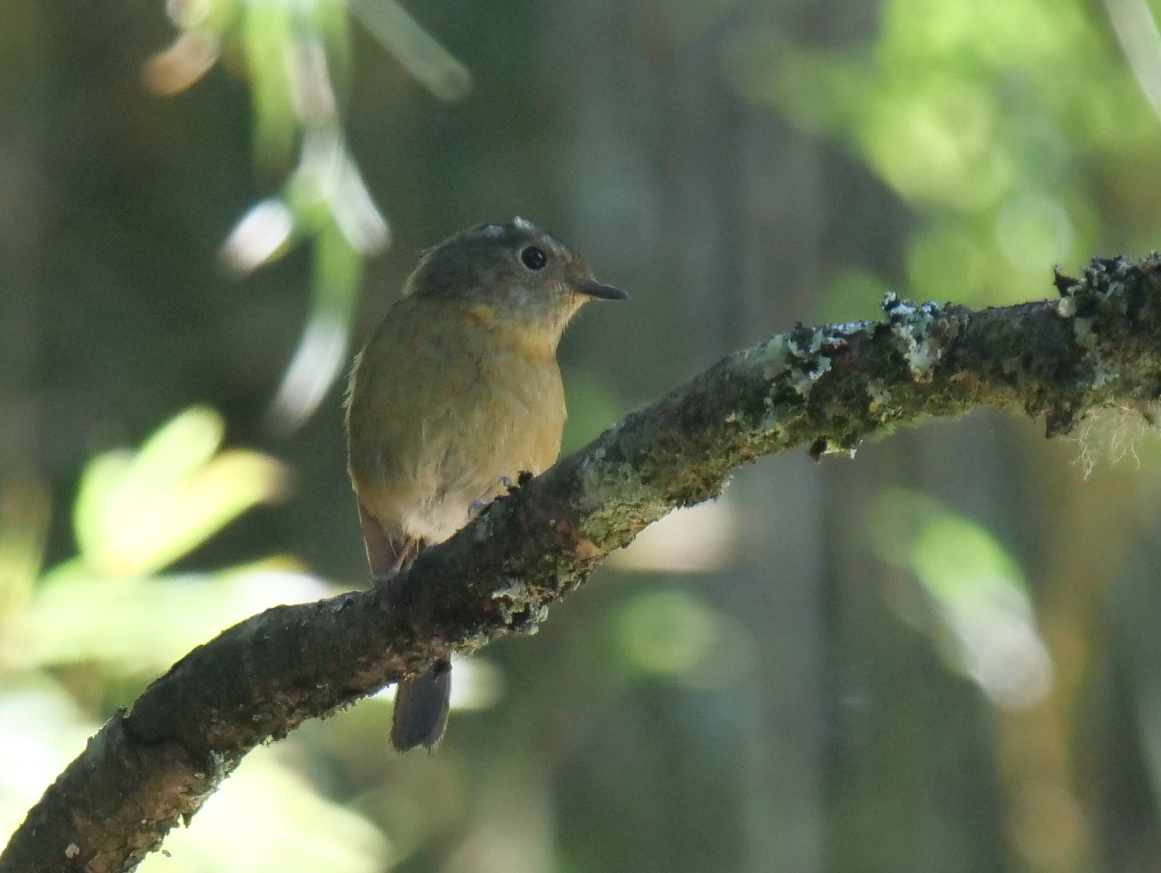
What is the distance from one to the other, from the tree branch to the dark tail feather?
1135mm

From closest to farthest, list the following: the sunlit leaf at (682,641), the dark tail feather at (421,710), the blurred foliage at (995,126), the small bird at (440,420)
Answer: the dark tail feather at (421,710), the small bird at (440,420), the blurred foliage at (995,126), the sunlit leaf at (682,641)

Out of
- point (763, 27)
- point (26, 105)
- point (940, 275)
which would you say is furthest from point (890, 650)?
point (26, 105)

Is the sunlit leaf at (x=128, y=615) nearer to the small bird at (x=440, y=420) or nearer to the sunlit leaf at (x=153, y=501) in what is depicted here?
the sunlit leaf at (x=153, y=501)

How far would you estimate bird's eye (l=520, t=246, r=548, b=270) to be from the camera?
4.39 metres

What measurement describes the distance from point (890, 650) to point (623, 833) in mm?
1256

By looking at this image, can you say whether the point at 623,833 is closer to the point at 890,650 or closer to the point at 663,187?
the point at 890,650

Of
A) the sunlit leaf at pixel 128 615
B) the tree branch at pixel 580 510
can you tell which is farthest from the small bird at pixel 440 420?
the tree branch at pixel 580 510

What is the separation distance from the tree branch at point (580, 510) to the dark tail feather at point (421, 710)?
3.72 feet

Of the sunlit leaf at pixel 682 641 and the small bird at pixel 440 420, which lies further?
the sunlit leaf at pixel 682 641

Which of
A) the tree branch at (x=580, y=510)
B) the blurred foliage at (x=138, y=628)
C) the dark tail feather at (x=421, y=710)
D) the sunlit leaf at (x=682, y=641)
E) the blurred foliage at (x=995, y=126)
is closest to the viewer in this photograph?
the tree branch at (x=580, y=510)

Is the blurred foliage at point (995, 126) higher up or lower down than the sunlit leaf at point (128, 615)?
higher up

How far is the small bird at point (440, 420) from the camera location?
368cm

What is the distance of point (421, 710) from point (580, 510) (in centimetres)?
170

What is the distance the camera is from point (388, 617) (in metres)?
2.21
